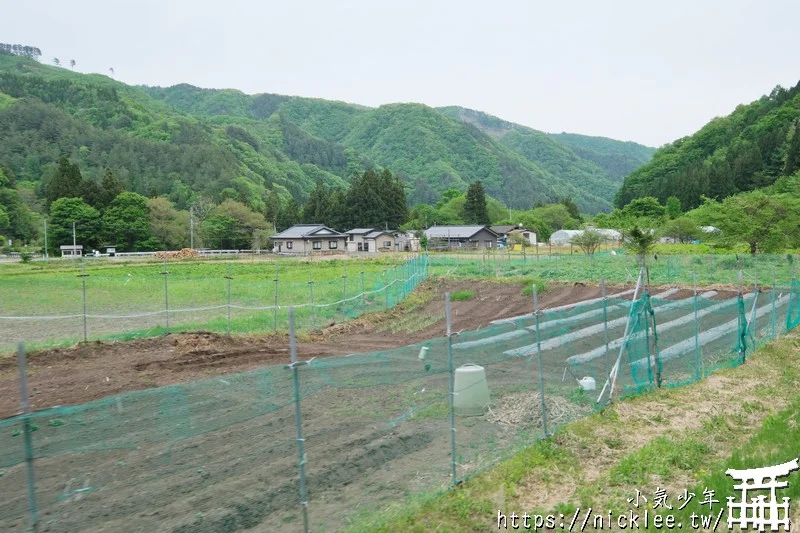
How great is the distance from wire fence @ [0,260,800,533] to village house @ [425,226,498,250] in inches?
2460

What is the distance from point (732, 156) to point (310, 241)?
54.0 m

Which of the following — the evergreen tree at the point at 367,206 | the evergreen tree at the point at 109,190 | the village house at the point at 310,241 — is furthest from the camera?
the evergreen tree at the point at 367,206

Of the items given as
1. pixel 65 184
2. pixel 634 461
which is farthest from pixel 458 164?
pixel 634 461

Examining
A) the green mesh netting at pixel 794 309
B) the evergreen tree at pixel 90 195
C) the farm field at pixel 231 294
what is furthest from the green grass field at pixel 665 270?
the evergreen tree at pixel 90 195

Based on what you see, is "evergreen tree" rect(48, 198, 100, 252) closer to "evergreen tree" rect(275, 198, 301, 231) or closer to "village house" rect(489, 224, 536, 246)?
"evergreen tree" rect(275, 198, 301, 231)

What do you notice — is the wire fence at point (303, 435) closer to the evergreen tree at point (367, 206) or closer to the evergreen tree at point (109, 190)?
the evergreen tree at point (109, 190)

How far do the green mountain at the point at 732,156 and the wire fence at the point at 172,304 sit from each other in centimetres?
4599

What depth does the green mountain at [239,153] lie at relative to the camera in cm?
10306

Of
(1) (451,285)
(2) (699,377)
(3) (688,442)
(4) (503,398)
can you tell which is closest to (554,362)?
(4) (503,398)

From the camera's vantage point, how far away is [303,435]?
20.9 ft

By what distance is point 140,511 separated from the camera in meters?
4.37

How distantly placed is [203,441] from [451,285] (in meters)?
20.8

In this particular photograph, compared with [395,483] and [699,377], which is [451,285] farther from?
[395,483]

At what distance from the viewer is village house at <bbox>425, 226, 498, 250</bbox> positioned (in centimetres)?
7269
